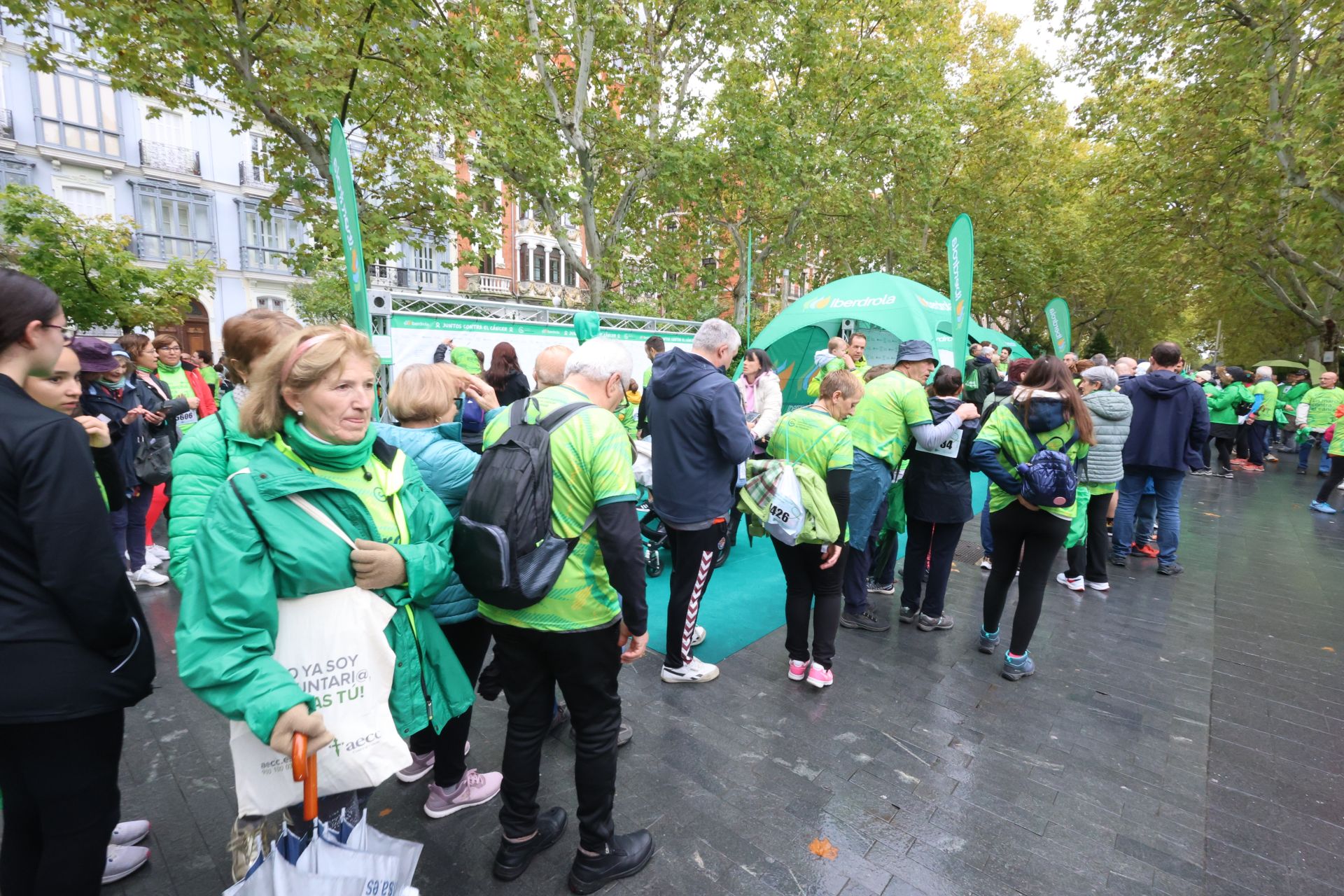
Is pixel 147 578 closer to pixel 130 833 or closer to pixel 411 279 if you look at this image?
pixel 130 833

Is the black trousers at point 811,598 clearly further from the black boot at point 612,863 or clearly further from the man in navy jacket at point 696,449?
the black boot at point 612,863

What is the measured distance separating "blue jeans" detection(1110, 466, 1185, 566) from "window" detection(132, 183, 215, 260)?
86.2 ft

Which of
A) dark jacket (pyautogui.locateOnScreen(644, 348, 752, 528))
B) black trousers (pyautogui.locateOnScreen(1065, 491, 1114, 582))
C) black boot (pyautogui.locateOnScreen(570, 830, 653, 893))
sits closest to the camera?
black boot (pyautogui.locateOnScreen(570, 830, 653, 893))

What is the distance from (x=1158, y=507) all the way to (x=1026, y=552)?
3.48m

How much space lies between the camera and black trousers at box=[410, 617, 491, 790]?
2.44m

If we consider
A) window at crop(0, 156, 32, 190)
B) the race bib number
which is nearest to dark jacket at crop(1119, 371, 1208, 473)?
the race bib number

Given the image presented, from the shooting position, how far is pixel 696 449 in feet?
11.2

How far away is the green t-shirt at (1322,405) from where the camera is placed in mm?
10500

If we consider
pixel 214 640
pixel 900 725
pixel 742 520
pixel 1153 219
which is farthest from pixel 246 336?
pixel 1153 219

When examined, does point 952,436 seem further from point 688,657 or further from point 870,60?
point 870,60

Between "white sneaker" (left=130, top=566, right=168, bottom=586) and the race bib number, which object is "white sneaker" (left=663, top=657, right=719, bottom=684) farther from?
"white sneaker" (left=130, top=566, right=168, bottom=586)

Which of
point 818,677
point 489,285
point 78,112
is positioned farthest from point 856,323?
point 489,285

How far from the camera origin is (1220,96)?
491 inches

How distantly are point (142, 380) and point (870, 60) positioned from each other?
16087 millimetres
